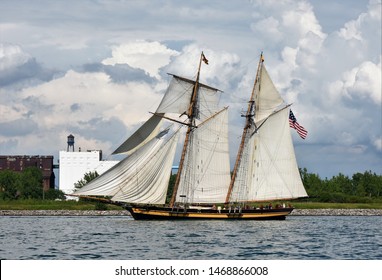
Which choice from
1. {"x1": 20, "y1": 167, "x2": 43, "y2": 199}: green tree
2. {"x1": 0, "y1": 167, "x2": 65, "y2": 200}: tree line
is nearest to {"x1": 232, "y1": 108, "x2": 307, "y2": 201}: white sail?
{"x1": 0, "y1": 167, "x2": 65, "y2": 200}: tree line

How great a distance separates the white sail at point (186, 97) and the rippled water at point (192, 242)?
45.0 feet

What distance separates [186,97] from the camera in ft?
324

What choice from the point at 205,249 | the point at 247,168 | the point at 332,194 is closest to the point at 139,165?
the point at 247,168

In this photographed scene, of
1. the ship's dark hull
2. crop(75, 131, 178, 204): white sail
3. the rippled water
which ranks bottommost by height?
the rippled water

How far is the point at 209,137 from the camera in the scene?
98312 millimetres

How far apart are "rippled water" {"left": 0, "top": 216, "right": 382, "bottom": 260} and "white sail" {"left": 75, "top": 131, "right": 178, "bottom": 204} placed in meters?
3.82

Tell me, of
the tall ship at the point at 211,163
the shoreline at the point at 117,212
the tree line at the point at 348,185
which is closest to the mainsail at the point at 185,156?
the tall ship at the point at 211,163

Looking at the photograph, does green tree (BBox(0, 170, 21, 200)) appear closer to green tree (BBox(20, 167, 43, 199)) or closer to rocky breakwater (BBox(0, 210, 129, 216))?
green tree (BBox(20, 167, 43, 199))

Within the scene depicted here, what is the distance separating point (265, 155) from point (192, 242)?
34.9 meters

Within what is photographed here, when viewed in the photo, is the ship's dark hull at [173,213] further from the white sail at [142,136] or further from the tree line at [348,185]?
the tree line at [348,185]

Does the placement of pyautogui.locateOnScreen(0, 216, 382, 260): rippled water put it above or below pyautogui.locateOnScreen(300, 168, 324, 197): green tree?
below

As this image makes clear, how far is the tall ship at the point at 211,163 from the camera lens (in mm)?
94625

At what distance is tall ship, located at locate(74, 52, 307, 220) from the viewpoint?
94.6 metres

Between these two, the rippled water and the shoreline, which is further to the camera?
the shoreline
